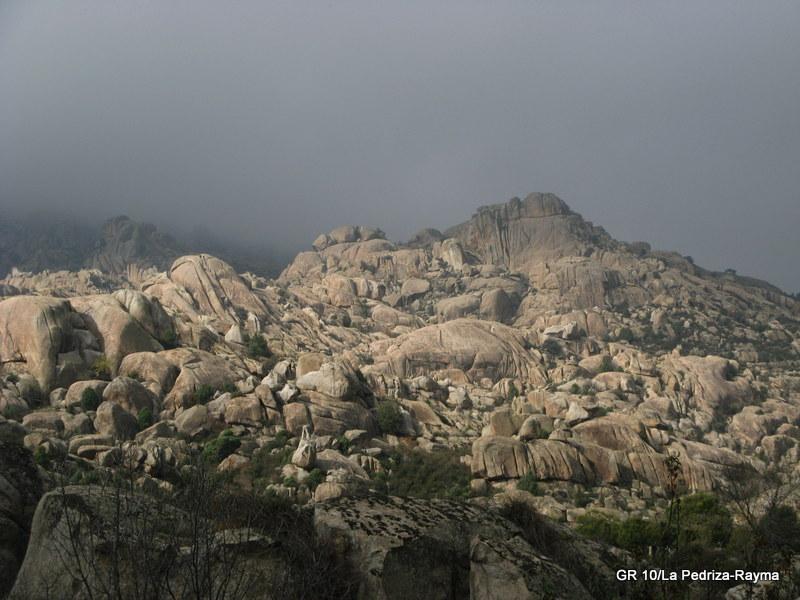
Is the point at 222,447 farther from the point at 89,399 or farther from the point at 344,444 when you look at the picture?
the point at 89,399

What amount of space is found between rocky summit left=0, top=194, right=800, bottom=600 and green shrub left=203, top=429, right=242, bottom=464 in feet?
0.83

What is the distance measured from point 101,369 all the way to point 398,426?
2975cm

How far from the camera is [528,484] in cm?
3938

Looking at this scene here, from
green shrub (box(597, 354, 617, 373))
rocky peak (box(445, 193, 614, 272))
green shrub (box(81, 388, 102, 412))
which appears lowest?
green shrub (box(81, 388, 102, 412))

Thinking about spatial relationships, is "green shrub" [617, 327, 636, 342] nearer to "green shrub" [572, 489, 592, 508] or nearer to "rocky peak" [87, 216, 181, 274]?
"green shrub" [572, 489, 592, 508]

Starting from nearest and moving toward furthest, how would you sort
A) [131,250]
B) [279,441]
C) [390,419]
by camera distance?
[279,441]
[390,419]
[131,250]

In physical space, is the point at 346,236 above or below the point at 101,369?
above

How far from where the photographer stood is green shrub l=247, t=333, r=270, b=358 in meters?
67.3

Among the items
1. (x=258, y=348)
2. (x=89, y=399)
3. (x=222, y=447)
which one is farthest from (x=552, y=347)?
(x=89, y=399)

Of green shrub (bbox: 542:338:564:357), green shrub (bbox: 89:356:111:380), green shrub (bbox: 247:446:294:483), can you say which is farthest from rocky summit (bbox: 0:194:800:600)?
green shrub (bbox: 542:338:564:357)

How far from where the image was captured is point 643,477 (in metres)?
43.8

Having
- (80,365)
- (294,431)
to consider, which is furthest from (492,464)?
(80,365)

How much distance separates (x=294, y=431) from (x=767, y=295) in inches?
5690

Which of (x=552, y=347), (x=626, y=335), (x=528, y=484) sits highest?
(x=626, y=335)
